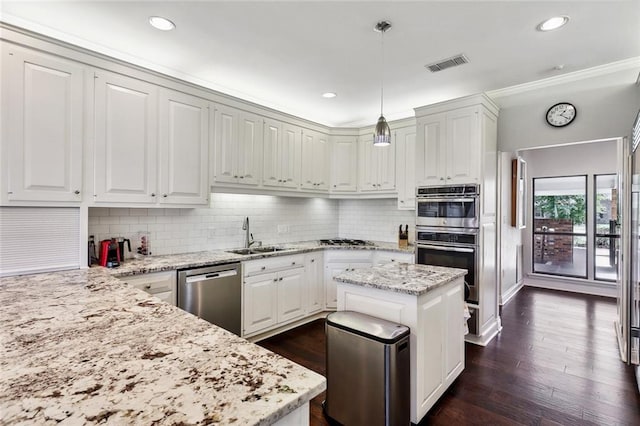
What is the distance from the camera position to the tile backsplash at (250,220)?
3.03 metres

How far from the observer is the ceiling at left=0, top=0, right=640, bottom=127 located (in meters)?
2.27

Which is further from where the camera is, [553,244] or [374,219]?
[553,244]

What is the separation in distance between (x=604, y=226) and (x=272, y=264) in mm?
5897

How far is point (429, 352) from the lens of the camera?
2115 millimetres

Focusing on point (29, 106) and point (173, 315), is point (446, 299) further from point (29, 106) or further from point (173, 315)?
point (29, 106)

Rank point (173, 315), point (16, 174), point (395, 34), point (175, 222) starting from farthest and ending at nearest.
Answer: point (175, 222), point (395, 34), point (16, 174), point (173, 315)

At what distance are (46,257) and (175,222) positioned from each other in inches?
47.6

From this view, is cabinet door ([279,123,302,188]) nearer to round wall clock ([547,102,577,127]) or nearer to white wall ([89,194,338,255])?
white wall ([89,194,338,255])

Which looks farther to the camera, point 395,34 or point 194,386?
point 395,34

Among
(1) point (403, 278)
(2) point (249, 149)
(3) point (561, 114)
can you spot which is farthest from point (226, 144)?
(3) point (561, 114)

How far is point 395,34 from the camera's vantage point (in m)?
2.59

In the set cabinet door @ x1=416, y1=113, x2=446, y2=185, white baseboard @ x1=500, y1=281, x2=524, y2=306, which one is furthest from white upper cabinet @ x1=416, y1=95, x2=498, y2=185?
white baseboard @ x1=500, y1=281, x2=524, y2=306

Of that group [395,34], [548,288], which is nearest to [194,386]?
[395,34]

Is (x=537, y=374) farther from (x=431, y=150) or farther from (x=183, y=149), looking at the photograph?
(x=183, y=149)
